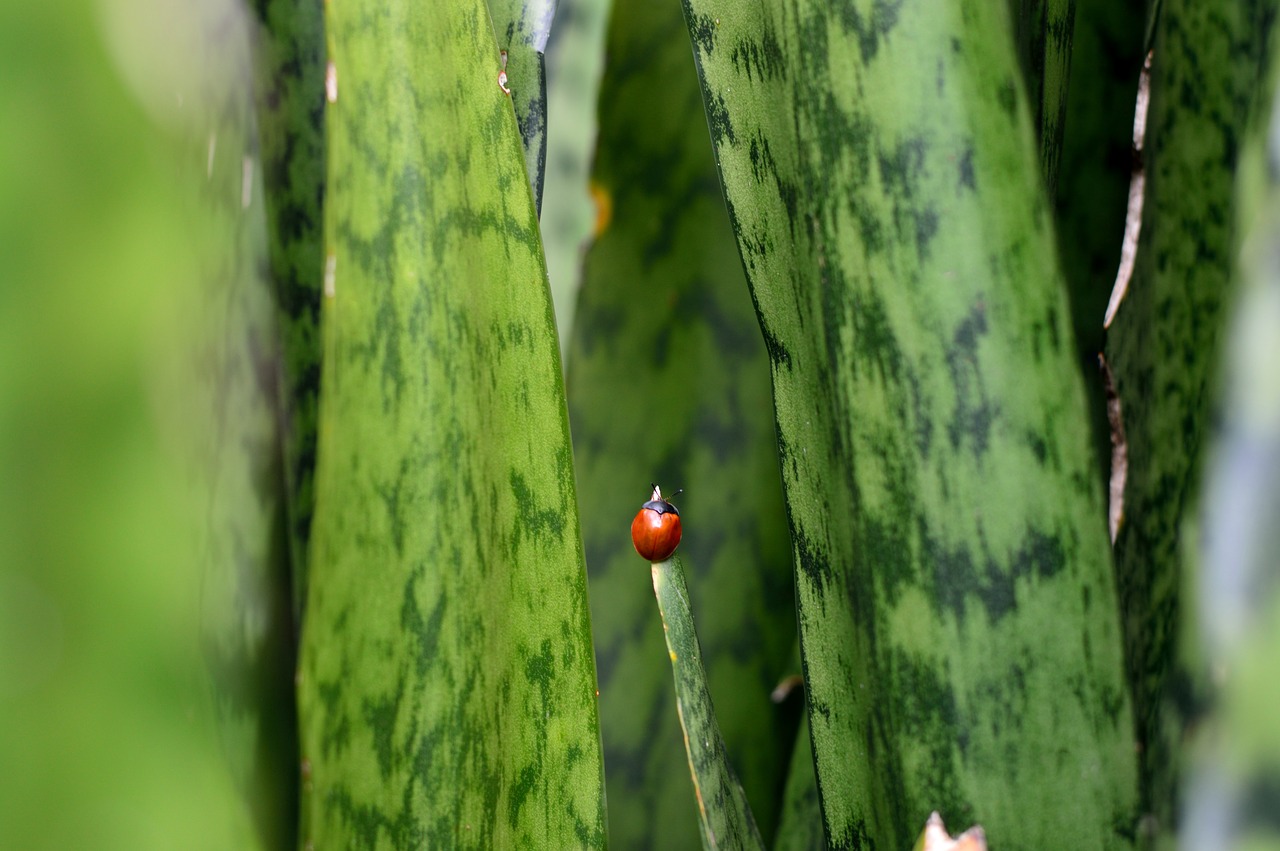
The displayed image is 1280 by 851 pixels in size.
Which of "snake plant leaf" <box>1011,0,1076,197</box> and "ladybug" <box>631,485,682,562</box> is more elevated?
"snake plant leaf" <box>1011,0,1076,197</box>

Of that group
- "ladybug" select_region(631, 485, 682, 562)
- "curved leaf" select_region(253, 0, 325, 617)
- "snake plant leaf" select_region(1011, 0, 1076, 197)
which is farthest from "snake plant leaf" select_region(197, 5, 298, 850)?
"snake plant leaf" select_region(1011, 0, 1076, 197)

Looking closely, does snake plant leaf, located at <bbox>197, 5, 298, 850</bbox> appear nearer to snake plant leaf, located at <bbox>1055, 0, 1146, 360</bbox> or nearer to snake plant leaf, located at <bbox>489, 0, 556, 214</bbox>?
snake plant leaf, located at <bbox>489, 0, 556, 214</bbox>

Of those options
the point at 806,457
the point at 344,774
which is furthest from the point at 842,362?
the point at 344,774

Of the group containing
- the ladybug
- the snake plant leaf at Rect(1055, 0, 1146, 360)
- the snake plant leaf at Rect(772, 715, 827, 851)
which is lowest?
the snake plant leaf at Rect(772, 715, 827, 851)

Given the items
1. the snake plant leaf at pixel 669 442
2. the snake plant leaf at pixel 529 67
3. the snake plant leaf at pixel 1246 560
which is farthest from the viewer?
the snake plant leaf at pixel 669 442

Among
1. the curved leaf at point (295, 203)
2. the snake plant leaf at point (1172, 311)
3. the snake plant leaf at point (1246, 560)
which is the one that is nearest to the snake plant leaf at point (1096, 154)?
the snake plant leaf at point (1172, 311)

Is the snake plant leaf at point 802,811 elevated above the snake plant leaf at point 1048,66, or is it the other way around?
the snake plant leaf at point 1048,66

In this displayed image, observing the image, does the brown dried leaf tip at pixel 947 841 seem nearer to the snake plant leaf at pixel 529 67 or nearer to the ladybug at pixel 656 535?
the ladybug at pixel 656 535

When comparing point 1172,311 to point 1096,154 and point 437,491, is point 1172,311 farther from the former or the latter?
point 437,491
